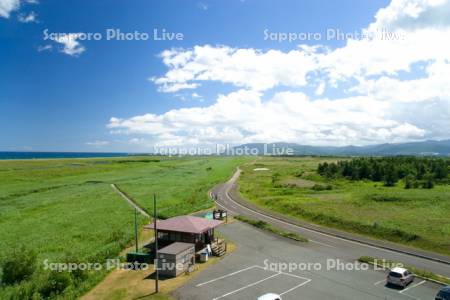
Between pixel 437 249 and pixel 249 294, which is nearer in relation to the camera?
pixel 249 294

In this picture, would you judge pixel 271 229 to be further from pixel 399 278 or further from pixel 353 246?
pixel 399 278

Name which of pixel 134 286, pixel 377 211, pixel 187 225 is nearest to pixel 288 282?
pixel 134 286

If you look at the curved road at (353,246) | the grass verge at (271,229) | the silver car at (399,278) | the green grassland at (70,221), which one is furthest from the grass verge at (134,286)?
the silver car at (399,278)

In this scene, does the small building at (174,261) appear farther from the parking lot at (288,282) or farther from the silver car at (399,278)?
the silver car at (399,278)

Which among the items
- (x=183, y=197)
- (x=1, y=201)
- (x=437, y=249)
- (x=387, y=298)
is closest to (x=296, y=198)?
(x=183, y=197)

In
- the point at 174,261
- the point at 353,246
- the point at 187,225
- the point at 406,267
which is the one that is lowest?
the point at 353,246

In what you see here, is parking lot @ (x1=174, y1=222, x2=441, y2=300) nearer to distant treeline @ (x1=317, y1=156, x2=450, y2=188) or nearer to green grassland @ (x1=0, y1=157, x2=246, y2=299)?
green grassland @ (x1=0, y1=157, x2=246, y2=299)

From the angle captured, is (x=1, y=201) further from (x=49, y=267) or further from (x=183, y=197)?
(x=49, y=267)
